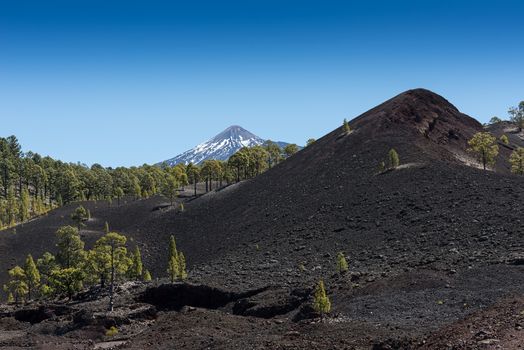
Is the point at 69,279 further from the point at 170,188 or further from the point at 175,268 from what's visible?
the point at 170,188

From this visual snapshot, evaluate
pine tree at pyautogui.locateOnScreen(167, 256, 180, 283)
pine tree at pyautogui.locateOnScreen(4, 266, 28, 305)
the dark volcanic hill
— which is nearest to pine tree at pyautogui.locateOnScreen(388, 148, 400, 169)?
the dark volcanic hill

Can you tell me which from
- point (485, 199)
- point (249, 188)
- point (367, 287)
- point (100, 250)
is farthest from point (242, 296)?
point (249, 188)

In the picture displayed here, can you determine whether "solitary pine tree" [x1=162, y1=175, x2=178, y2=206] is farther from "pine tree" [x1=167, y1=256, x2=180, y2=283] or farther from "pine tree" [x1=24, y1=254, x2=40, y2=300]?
"pine tree" [x1=167, y1=256, x2=180, y2=283]

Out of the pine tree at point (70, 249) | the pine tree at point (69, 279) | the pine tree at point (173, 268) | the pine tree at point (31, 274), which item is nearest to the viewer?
the pine tree at point (173, 268)

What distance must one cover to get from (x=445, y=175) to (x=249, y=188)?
51373 mm

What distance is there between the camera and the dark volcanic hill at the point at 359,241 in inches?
1686

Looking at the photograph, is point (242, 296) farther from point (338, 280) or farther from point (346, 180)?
point (346, 180)

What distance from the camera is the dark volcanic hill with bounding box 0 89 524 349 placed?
42.8 meters

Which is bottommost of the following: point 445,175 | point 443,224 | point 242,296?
point 242,296

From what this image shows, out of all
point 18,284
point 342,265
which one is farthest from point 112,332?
point 18,284

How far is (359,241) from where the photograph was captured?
76.2 meters

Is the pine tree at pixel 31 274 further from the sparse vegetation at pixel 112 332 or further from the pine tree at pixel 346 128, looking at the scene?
the pine tree at pixel 346 128

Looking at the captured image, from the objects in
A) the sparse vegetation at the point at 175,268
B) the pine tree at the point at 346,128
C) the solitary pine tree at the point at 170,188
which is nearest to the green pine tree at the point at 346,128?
the pine tree at the point at 346,128

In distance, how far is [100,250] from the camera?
72.7m
